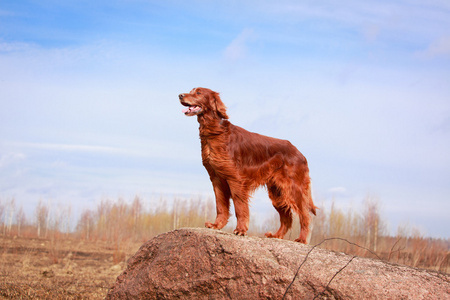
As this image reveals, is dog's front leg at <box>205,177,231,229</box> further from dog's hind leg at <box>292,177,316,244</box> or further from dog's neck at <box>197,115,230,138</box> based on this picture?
dog's hind leg at <box>292,177,316,244</box>

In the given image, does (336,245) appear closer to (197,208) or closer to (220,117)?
(197,208)

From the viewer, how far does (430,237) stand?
16.5 m

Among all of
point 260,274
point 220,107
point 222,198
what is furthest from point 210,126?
point 260,274

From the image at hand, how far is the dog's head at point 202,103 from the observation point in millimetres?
5711

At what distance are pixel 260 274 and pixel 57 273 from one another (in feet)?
31.3

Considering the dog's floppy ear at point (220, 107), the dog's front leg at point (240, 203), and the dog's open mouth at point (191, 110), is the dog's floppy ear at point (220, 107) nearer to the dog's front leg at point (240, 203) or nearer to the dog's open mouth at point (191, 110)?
the dog's open mouth at point (191, 110)

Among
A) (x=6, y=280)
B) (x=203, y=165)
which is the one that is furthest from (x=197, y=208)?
(x=203, y=165)

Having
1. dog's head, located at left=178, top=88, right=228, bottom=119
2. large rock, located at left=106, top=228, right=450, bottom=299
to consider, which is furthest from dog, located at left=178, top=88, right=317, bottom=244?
large rock, located at left=106, top=228, right=450, bottom=299

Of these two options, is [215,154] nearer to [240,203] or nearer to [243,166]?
[243,166]

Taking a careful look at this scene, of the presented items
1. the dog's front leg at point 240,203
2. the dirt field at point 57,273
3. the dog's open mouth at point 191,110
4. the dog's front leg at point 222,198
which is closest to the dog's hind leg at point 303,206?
the dog's front leg at point 240,203

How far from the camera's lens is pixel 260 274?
4.70 meters

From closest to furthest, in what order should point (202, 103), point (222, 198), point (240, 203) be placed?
point (240, 203)
point (202, 103)
point (222, 198)

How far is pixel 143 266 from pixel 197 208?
1726cm

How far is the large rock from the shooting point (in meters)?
4.43
